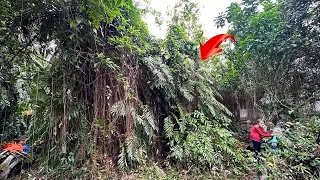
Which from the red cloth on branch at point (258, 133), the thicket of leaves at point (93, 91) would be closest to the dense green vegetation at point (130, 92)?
the thicket of leaves at point (93, 91)

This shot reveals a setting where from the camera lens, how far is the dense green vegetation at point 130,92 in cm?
233

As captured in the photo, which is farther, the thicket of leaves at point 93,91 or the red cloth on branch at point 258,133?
the red cloth on branch at point 258,133

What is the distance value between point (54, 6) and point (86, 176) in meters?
2.10

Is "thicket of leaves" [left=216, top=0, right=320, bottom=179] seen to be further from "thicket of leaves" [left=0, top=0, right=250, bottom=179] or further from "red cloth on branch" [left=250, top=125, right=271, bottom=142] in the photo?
"thicket of leaves" [left=0, top=0, right=250, bottom=179]

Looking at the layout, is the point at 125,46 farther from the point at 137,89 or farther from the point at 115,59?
the point at 137,89

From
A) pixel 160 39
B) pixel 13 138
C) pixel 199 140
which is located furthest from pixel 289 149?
pixel 13 138

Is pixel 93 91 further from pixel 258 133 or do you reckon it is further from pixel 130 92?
pixel 258 133

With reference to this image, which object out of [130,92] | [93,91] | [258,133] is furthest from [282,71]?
[93,91]

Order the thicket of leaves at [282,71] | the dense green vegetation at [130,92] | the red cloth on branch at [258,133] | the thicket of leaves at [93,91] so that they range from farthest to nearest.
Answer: the red cloth on branch at [258,133] → the thicket of leaves at [282,71] → the dense green vegetation at [130,92] → the thicket of leaves at [93,91]

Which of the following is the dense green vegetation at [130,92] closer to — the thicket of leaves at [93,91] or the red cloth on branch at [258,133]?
the thicket of leaves at [93,91]

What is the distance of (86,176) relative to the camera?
2.43m

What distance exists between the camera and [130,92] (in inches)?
116

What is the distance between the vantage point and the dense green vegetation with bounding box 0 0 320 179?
2.33 m

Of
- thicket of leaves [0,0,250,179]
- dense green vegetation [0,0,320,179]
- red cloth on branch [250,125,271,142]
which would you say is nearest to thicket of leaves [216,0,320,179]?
dense green vegetation [0,0,320,179]
